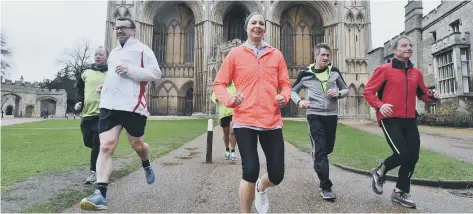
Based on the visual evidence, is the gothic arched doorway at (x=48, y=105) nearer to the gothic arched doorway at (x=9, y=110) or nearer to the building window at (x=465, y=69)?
the gothic arched doorway at (x=9, y=110)

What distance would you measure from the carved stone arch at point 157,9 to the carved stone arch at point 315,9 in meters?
7.96

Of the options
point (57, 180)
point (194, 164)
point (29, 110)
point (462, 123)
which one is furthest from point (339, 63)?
point (29, 110)

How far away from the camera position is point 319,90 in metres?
4.21

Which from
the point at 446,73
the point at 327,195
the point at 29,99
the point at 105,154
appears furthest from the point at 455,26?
the point at 29,99

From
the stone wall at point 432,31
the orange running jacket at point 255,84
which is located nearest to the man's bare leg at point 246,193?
the orange running jacket at point 255,84

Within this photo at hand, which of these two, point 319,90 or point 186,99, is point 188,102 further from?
point 319,90

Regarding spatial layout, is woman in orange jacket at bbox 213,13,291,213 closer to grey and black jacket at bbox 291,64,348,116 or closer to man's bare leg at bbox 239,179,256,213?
man's bare leg at bbox 239,179,256,213

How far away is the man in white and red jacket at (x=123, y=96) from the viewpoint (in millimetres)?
3230

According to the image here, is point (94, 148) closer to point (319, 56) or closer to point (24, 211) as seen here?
point (24, 211)

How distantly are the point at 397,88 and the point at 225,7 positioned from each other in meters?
34.6

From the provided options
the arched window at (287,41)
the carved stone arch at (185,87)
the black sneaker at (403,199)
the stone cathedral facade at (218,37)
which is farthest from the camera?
the arched window at (287,41)

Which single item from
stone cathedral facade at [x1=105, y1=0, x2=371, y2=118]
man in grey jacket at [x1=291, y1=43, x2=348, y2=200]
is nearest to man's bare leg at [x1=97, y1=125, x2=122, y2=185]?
man in grey jacket at [x1=291, y1=43, x2=348, y2=200]

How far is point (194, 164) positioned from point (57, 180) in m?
2.38

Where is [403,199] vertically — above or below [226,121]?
below
